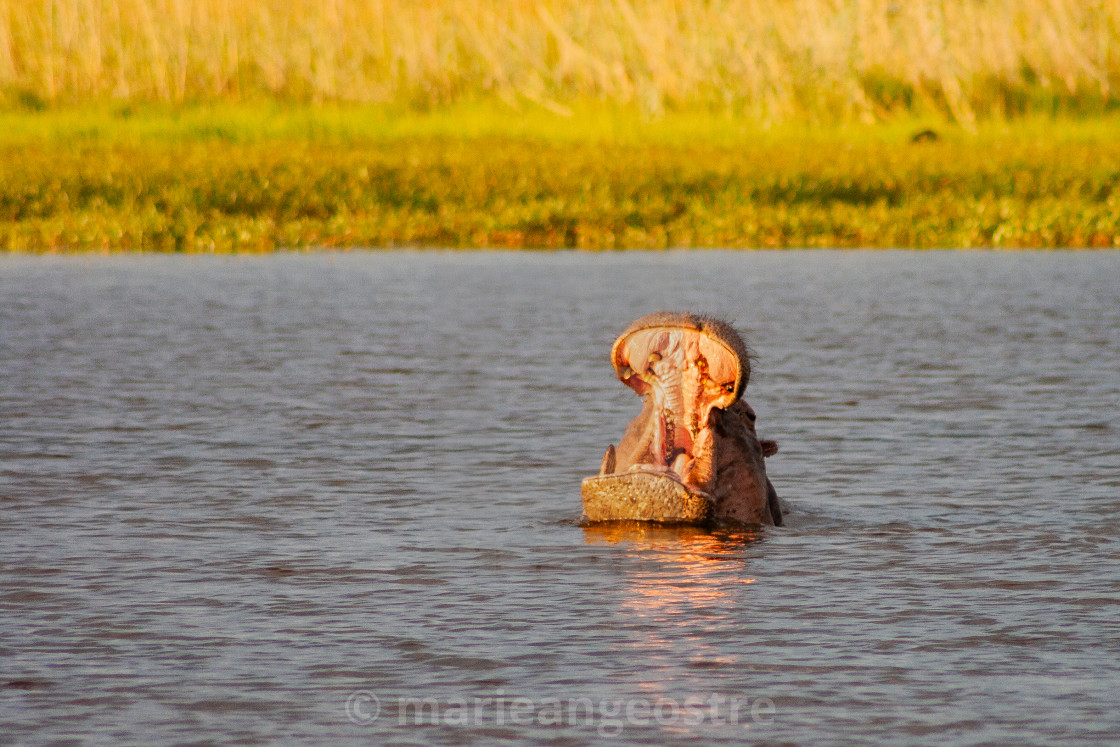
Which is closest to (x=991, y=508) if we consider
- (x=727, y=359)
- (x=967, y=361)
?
(x=727, y=359)

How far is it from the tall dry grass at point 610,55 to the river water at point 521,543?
1742 centimetres

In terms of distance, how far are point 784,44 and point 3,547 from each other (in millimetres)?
26975

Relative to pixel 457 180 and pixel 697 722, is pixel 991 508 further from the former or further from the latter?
pixel 457 180

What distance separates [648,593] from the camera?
6.96 metres

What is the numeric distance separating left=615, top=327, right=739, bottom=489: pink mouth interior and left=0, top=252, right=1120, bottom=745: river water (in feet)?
1.10

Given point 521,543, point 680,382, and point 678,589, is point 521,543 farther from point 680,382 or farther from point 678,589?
point 678,589

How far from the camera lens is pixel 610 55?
34344 mm

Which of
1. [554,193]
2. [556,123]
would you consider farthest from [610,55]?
[554,193]

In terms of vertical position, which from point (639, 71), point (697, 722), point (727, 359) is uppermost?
point (639, 71)

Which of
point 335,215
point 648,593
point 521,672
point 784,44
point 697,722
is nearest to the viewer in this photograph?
point 697,722

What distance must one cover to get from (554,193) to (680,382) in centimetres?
1639

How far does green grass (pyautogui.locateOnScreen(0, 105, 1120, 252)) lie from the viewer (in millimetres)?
22531

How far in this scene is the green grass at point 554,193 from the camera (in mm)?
22531

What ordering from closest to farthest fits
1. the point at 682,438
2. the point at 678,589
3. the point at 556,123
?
the point at 678,589 < the point at 682,438 < the point at 556,123
